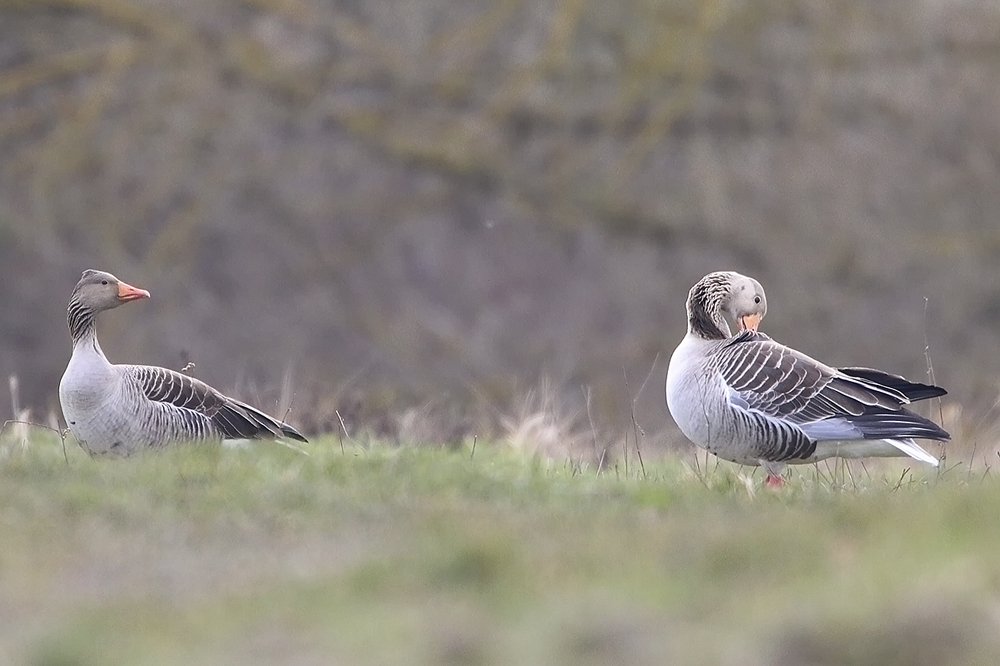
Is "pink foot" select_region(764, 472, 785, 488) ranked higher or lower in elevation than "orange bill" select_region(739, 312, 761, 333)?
lower

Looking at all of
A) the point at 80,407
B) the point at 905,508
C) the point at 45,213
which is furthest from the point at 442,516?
the point at 45,213

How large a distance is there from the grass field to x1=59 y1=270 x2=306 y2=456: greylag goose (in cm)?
53

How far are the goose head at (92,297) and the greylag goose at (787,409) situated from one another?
326 cm

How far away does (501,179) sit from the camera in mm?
17125

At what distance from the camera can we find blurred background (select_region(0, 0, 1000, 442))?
52.7 feet

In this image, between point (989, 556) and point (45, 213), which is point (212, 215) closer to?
point (45, 213)

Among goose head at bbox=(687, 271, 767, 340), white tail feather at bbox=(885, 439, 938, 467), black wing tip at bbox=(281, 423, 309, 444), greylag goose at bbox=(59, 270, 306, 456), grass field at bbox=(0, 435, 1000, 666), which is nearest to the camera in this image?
grass field at bbox=(0, 435, 1000, 666)

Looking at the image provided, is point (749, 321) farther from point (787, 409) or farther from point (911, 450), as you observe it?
point (911, 450)

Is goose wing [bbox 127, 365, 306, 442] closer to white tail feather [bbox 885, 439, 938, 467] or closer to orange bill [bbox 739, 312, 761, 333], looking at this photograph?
orange bill [bbox 739, 312, 761, 333]

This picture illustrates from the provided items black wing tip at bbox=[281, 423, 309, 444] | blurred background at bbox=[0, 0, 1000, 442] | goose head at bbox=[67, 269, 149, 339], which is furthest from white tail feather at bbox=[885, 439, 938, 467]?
blurred background at bbox=[0, 0, 1000, 442]

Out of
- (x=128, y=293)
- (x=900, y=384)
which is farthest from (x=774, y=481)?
(x=128, y=293)

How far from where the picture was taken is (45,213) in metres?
15.6

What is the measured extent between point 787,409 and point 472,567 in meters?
3.36

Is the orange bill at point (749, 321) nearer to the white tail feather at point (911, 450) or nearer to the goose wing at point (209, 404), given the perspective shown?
the white tail feather at point (911, 450)
